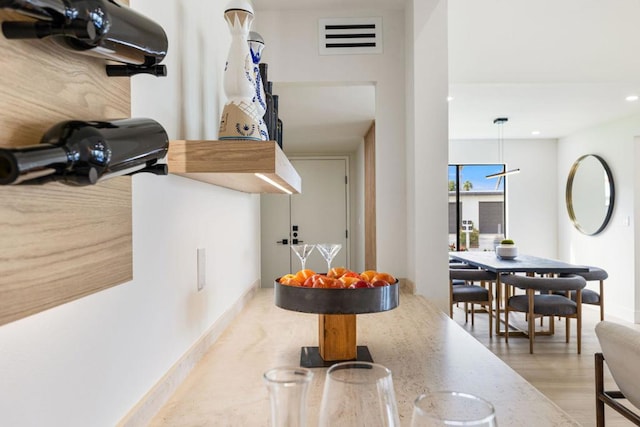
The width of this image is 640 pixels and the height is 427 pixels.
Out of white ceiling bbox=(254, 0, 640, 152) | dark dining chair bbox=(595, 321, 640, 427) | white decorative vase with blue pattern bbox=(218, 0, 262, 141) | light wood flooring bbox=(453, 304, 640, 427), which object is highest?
white ceiling bbox=(254, 0, 640, 152)

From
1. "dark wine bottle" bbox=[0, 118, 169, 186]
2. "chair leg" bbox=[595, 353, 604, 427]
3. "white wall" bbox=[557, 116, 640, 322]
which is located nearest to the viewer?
"dark wine bottle" bbox=[0, 118, 169, 186]

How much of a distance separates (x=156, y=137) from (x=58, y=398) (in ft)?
1.19

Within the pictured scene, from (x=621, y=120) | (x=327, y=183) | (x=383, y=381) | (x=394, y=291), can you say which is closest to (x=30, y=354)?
(x=383, y=381)

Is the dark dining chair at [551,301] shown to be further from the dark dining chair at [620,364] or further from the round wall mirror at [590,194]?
the round wall mirror at [590,194]

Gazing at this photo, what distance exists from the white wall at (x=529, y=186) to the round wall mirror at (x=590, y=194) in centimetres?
41

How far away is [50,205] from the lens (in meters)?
0.47

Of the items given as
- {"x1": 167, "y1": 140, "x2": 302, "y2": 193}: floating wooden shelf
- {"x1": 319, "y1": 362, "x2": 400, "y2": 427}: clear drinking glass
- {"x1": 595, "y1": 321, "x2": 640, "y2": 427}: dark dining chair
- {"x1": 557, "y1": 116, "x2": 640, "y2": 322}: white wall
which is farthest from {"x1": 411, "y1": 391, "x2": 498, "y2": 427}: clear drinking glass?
{"x1": 557, "y1": 116, "x2": 640, "y2": 322}: white wall

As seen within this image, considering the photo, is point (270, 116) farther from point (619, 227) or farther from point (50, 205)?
point (619, 227)

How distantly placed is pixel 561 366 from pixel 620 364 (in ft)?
7.03

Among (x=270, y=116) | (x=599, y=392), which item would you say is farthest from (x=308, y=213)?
(x=270, y=116)

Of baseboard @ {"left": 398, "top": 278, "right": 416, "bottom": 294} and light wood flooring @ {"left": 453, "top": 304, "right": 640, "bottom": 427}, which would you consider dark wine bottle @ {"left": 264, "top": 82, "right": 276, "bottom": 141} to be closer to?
baseboard @ {"left": 398, "top": 278, "right": 416, "bottom": 294}

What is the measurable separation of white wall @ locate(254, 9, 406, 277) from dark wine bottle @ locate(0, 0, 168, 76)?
191 centimetres

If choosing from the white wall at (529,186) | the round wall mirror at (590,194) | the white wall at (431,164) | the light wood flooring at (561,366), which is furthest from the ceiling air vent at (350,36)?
the white wall at (529,186)

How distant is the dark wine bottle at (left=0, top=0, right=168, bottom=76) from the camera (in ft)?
1.24
